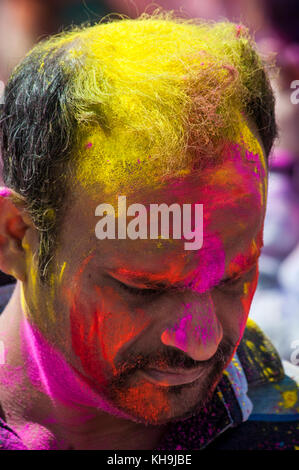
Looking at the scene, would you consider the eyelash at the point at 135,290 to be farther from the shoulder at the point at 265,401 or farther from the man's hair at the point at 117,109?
the shoulder at the point at 265,401

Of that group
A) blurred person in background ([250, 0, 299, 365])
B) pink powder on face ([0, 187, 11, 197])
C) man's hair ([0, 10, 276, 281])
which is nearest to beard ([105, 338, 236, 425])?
man's hair ([0, 10, 276, 281])

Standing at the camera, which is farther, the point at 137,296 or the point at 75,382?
the point at 75,382

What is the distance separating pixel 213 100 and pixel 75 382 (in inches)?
22.6

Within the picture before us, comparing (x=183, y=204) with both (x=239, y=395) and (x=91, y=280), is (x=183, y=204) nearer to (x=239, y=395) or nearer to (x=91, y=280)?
(x=91, y=280)

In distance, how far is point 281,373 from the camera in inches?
49.4

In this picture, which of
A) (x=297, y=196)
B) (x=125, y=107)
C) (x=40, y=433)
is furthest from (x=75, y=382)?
(x=297, y=196)

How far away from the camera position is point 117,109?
2.77 ft

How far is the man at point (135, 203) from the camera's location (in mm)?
833

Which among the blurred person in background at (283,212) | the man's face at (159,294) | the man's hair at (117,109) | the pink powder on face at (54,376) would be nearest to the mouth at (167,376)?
the man's face at (159,294)

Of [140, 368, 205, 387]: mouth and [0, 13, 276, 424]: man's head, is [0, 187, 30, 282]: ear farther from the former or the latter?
[140, 368, 205, 387]: mouth

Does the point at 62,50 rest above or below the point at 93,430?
above

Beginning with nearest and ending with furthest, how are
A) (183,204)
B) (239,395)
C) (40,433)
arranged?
(183,204) → (40,433) → (239,395)

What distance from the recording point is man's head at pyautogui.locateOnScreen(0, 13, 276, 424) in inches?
32.8
